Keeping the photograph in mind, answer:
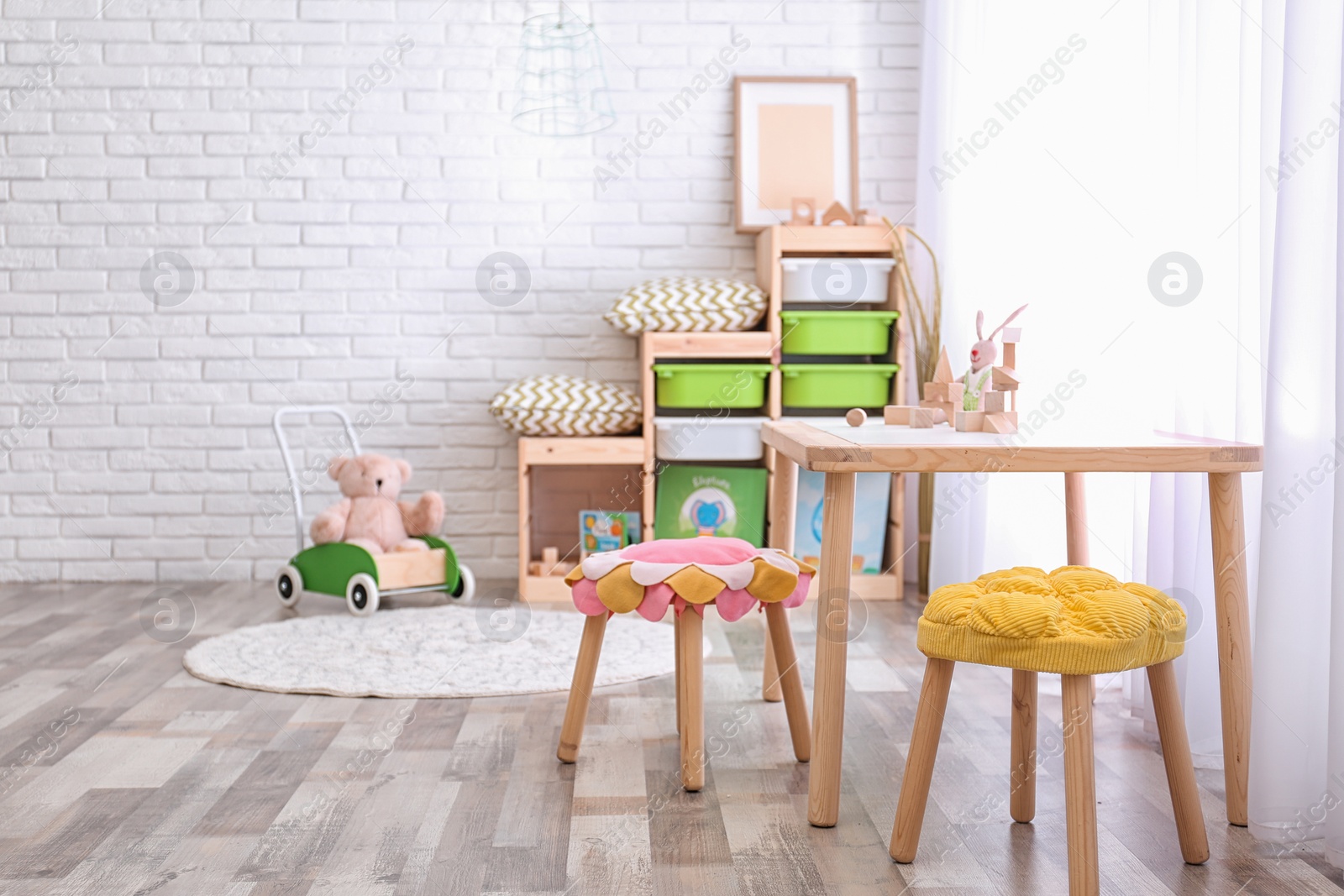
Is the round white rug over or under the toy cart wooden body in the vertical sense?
under

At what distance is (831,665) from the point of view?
1762mm

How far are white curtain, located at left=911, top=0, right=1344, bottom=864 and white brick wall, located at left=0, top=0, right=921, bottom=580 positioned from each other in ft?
2.73

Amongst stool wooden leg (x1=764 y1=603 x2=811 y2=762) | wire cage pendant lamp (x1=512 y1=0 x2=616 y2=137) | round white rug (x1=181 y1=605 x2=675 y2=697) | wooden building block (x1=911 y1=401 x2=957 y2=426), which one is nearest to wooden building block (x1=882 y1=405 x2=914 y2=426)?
wooden building block (x1=911 y1=401 x2=957 y2=426)

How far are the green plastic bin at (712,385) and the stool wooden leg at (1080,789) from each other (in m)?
2.15

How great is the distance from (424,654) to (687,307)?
133cm

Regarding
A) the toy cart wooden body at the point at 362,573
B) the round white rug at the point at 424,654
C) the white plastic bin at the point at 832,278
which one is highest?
the white plastic bin at the point at 832,278

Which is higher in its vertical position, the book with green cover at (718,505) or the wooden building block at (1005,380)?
the wooden building block at (1005,380)

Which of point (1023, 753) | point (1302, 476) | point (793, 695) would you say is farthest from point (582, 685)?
point (1302, 476)

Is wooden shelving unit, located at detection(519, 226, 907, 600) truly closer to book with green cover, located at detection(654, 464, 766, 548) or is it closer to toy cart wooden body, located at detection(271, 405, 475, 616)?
book with green cover, located at detection(654, 464, 766, 548)

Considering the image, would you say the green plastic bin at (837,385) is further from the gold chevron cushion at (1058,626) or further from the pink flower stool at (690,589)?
the gold chevron cushion at (1058,626)

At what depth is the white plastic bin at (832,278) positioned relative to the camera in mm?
3574

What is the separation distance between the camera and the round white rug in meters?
2.60

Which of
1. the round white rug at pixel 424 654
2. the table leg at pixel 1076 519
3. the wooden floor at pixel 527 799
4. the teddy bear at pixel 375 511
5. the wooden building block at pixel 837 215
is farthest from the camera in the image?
the wooden building block at pixel 837 215

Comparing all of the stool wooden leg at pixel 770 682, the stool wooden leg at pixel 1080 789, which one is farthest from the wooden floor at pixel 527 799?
the stool wooden leg at pixel 1080 789
